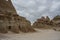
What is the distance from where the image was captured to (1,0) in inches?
1168

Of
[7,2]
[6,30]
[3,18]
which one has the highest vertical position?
[7,2]

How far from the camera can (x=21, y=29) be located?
97.9ft

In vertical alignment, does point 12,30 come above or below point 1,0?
below

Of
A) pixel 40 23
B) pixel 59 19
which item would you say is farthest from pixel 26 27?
pixel 59 19

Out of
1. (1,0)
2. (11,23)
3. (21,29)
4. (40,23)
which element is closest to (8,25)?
(11,23)

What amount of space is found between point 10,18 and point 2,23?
2.99m

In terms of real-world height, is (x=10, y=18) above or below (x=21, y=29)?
above

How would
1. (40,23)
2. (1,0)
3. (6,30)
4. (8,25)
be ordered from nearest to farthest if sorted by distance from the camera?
(6,30)
(8,25)
(1,0)
(40,23)

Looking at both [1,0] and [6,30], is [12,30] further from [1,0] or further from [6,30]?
[1,0]

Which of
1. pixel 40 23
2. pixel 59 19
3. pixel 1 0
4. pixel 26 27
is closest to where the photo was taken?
pixel 1 0

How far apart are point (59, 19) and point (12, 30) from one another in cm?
6495

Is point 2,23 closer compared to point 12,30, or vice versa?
point 2,23

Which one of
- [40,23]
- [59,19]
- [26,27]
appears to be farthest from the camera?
[59,19]

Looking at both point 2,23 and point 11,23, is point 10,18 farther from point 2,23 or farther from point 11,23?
point 2,23
